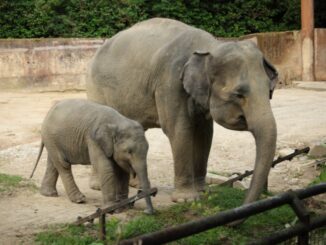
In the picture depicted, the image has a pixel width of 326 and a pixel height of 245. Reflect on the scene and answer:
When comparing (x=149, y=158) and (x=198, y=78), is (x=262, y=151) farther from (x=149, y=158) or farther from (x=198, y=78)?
(x=149, y=158)

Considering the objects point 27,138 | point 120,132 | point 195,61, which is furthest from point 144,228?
point 27,138

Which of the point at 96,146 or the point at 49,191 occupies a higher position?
the point at 96,146

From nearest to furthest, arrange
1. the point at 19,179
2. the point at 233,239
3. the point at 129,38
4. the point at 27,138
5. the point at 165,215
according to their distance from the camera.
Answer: the point at 233,239, the point at 165,215, the point at 129,38, the point at 19,179, the point at 27,138

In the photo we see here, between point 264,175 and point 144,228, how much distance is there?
103 centimetres

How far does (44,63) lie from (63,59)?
0.55m

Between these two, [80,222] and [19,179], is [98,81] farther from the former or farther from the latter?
[80,222]

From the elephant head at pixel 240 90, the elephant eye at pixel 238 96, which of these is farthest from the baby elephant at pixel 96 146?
the elephant eye at pixel 238 96

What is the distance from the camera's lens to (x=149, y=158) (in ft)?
31.2

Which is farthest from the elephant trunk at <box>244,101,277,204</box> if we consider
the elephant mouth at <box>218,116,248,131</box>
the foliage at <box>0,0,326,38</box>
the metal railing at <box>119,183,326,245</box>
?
the foliage at <box>0,0,326,38</box>

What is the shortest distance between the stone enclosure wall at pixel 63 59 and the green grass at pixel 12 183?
9511mm

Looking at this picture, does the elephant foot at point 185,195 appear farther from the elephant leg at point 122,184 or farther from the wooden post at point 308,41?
the wooden post at point 308,41

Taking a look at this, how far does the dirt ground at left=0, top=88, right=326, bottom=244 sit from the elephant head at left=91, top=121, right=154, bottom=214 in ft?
1.34

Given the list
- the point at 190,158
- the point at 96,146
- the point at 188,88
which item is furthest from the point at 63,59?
the point at 188,88

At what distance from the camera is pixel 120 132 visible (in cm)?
585
